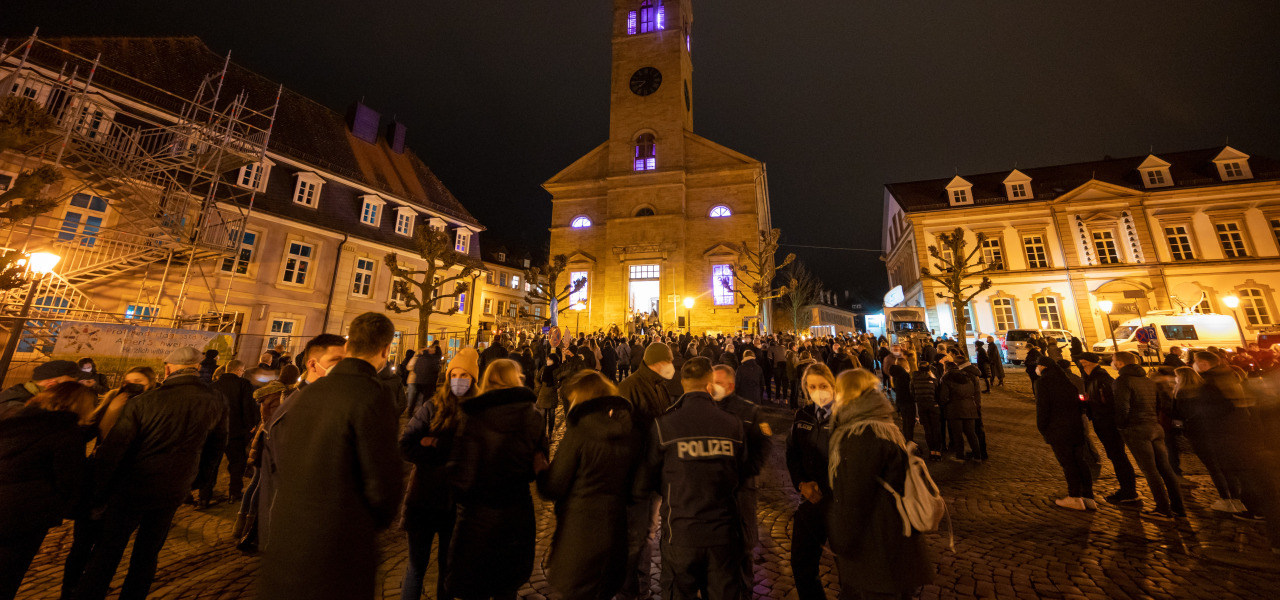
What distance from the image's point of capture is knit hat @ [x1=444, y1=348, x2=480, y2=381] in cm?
325

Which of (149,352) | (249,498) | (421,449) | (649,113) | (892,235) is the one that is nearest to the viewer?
→ (421,449)

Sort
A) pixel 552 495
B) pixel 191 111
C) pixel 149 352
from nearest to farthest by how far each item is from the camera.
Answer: pixel 552 495
pixel 149 352
pixel 191 111

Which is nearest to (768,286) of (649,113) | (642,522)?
(649,113)

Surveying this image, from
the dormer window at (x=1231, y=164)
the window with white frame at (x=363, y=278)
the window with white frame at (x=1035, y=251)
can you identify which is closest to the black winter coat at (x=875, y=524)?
the window with white frame at (x=363, y=278)

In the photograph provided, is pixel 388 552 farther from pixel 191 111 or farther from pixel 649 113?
pixel 649 113

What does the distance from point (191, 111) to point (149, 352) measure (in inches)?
402

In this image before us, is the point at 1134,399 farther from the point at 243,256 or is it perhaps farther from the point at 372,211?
the point at 372,211

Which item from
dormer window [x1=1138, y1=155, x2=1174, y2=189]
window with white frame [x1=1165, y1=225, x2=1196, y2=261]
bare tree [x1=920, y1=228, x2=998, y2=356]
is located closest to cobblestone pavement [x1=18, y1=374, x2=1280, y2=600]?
bare tree [x1=920, y1=228, x2=998, y2=356]

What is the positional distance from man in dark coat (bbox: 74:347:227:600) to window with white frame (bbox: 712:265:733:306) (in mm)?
23265

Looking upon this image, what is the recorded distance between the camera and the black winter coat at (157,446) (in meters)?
3.07

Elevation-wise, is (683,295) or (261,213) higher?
(261,213)

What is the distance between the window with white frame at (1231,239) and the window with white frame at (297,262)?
49.5 meters

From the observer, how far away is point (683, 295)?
25.8 metres

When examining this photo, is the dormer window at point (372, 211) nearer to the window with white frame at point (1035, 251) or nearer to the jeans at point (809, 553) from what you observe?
the jeans at point (809, 553)
